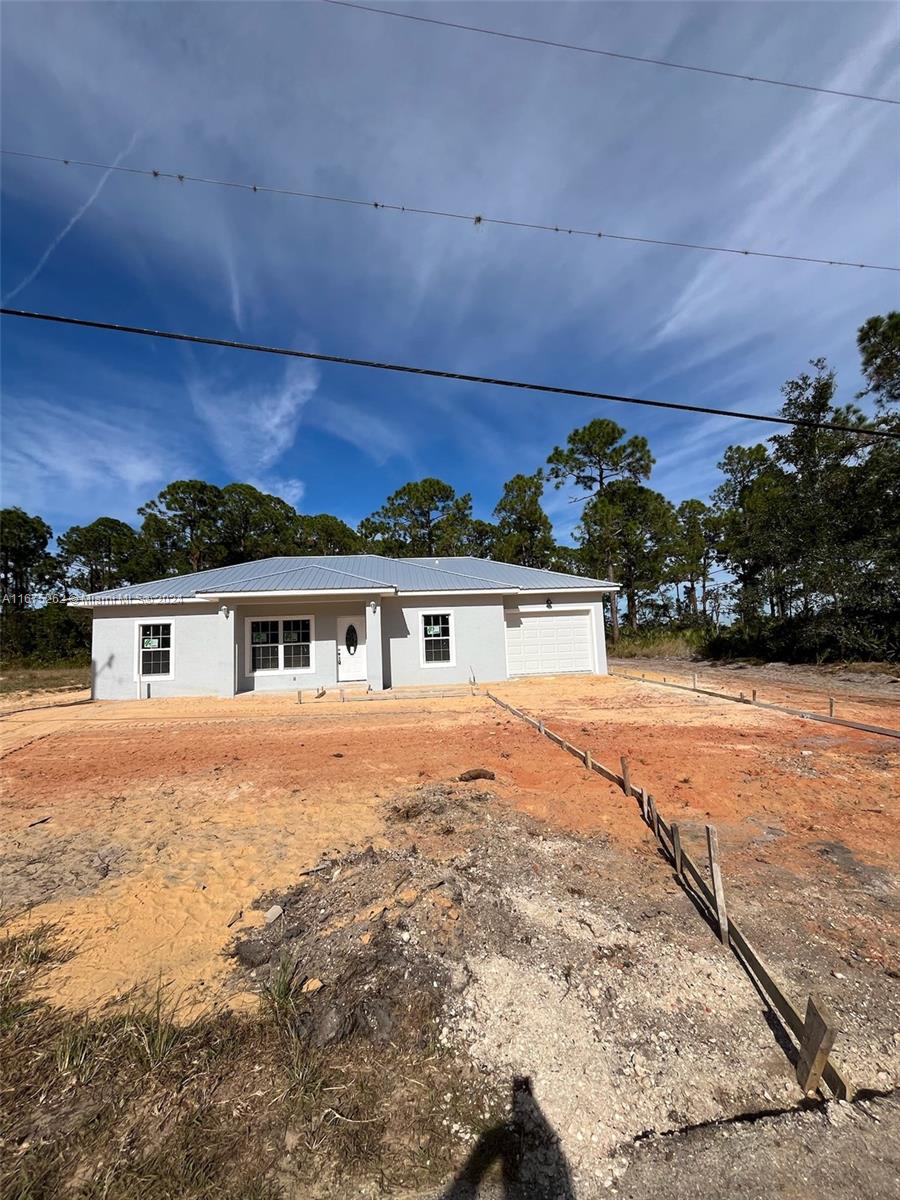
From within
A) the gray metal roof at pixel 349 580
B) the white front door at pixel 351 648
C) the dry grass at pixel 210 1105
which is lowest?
the dry grass at pixel 210 1105

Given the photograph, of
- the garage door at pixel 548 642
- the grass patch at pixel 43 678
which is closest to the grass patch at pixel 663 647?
the garage door at pixel 548 642

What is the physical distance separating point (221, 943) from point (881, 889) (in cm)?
451

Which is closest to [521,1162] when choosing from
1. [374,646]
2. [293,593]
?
[374,646]

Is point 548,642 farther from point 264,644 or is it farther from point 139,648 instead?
point 139,648

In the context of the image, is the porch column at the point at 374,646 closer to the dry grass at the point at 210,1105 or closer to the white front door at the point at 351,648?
the white front door at the point at 351,648

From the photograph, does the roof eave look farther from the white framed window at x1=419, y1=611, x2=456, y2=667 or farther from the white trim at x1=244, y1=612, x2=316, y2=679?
the white framed window at x1=419, y1=611, x2=456, y2=667

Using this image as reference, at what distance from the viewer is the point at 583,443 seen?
103 feet

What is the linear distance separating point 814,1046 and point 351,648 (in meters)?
13.8

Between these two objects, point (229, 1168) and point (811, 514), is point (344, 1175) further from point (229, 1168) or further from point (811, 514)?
point (811, 514)

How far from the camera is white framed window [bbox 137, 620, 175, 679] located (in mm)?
14141

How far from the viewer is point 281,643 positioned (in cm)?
1469

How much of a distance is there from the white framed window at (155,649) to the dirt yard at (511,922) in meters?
7.89

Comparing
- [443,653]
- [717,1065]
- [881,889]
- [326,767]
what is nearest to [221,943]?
[717,1065]

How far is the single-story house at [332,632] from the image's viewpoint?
13.9 m
